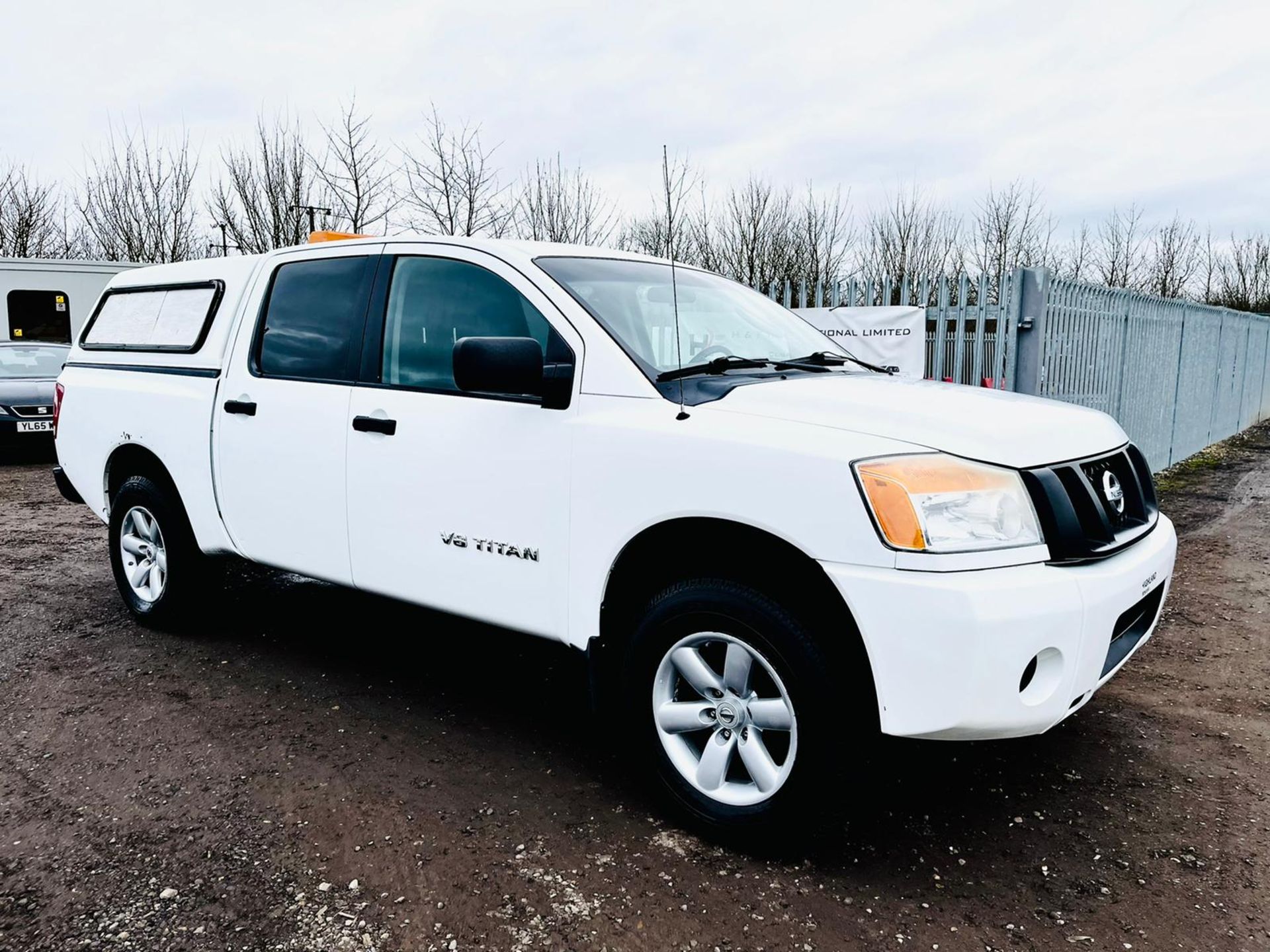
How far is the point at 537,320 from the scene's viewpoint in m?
3.25

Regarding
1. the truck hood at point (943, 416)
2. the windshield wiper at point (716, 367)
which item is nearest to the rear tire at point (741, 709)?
the truck hood at point (943, 416)

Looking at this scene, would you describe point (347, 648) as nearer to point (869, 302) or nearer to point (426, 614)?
point (426, 614)

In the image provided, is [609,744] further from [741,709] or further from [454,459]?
[454,459]

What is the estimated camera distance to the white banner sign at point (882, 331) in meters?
8.78

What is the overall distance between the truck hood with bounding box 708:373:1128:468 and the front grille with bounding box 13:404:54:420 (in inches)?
438

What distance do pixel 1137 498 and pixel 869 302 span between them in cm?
656

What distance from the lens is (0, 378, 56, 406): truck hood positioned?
11.2 meters

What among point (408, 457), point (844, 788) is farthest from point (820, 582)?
point (408, 457)

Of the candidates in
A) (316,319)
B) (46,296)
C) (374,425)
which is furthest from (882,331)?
(46,296)

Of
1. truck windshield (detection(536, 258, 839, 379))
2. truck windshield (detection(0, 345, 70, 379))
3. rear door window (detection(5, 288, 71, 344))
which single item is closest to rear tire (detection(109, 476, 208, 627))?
truck windshield (detection(536, 258, 839, 379))

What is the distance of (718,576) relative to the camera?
2.71m

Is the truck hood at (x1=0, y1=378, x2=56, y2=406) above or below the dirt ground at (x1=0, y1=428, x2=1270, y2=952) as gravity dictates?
above

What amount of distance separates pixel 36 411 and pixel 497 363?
10727mm

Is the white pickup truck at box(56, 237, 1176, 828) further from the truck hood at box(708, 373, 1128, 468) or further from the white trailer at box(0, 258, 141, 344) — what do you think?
→ the white trailer at box(0, 258, 141, 344)
